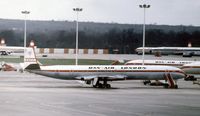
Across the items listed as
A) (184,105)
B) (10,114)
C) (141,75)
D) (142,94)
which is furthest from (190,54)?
(10,114)

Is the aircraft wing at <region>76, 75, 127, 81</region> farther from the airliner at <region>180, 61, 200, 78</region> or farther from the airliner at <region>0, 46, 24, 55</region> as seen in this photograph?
the airliner at <region>0, 46, 24, 55</region>

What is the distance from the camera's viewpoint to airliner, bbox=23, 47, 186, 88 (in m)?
71.8

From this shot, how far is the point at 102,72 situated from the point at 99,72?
1.48 ft

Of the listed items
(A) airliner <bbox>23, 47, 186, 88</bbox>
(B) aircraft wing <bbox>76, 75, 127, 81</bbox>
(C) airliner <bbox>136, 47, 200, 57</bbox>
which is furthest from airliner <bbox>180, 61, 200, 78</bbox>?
(C) airliner <bbox>136, 47, 200, 57</bbox>

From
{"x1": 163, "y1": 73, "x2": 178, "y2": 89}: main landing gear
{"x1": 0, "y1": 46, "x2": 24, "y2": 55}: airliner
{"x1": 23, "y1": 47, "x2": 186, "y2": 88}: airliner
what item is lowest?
{"x1": 163, "y1": 73, "x2": 178, "y2": 89}: main landing gear

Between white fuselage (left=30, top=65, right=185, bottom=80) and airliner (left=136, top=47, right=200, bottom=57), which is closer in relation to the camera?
white fuselage (left=30, top=65, right=185, bottom=80)

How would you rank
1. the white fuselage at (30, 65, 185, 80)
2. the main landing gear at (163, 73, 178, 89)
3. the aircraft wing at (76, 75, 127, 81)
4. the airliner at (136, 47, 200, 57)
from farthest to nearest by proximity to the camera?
1. the airliner at (136, 47, 200, 57)
2. the main landing gear at (163, 73, 178, 89)
3. the white fuselage at (30, 65, 185, 80)
4. the aircraft wing at (76, 75, 127, 81)

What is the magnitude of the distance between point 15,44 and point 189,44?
68.9 meters

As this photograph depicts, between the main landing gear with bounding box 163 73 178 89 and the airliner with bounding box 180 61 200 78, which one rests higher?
→ the airliner with bounding box 180 61 200 78

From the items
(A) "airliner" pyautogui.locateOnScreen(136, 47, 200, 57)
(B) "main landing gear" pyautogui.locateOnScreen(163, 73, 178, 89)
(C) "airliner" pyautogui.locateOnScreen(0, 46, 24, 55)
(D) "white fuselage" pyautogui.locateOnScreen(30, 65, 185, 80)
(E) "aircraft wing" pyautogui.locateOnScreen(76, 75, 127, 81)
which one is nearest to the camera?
(E) "aircraft wing" pyautogui.locateOnScreen(76, 75, 127, 81)

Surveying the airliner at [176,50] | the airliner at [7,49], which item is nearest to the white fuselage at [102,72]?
the airliner at [7,49]

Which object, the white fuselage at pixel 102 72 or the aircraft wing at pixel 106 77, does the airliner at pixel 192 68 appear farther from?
the aircraft wing at pixel 106 77

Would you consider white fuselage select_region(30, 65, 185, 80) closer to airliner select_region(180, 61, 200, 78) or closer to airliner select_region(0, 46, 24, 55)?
airliner select_region(180, 61, 200, 78)

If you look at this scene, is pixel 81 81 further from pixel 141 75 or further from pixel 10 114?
pixel 10 114
